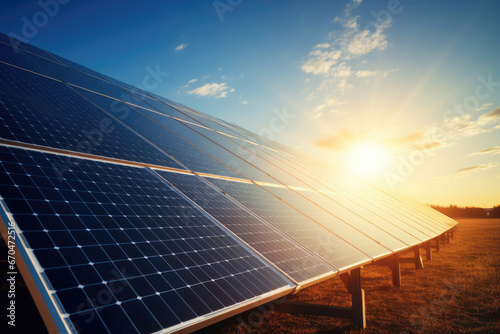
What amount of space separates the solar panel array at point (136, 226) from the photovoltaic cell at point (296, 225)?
0.16 ft

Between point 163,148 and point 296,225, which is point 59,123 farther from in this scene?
point 296,225

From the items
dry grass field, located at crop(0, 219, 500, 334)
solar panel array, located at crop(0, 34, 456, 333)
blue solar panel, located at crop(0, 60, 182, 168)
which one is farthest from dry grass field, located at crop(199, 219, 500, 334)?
blue solar panel, located at crop(0, 60, 182, 168)

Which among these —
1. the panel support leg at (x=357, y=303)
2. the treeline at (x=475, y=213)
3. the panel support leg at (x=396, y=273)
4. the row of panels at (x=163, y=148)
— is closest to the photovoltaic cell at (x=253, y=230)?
the row of panels at (x=163, y=148)

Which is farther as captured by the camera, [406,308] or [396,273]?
[396,273]

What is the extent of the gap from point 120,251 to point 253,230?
9.75ft

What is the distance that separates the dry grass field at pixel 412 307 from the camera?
30.0 ft

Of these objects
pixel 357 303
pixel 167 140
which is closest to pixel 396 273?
pixel 357 303

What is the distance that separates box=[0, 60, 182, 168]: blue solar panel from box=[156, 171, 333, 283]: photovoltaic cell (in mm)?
1027

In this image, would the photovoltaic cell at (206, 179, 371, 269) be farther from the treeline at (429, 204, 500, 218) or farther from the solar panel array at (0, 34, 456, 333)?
the treeline at (429, 204, 500, 218)

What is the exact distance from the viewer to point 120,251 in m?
3.43

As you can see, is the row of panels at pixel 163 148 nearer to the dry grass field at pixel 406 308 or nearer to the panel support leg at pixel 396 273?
the dry grass field at pixel 406 308

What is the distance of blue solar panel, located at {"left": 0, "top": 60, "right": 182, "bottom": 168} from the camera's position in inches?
211

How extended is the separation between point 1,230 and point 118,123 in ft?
20.8

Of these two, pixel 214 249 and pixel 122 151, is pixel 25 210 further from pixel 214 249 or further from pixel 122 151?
pixel 122 151
